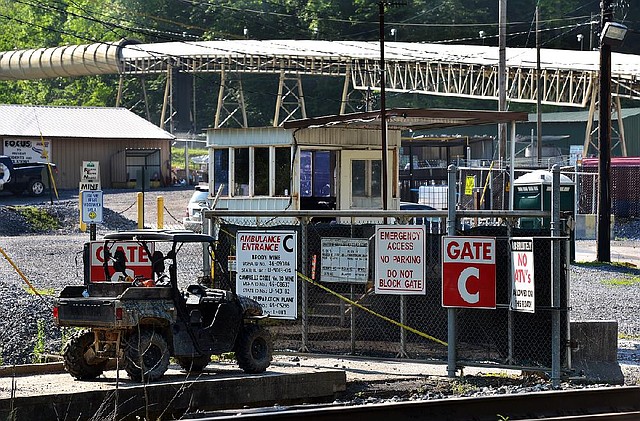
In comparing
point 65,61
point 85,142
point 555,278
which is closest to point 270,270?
point 555,278

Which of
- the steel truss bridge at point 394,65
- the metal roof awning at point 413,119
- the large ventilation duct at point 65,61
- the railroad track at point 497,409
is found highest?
the large ventilation duct at point 65,61

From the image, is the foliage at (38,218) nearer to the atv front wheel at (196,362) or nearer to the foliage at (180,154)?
the atv front wheel at (196,362)

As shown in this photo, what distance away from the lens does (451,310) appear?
1334cm

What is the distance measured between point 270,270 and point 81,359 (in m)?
3.09

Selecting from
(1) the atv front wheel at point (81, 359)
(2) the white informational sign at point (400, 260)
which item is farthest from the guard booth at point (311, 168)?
(1) the atv front wheel at point (81, 359)

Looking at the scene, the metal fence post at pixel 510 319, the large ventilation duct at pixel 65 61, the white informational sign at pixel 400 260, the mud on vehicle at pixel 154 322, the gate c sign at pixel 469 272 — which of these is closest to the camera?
the mud on vehicle at pixel 154 322

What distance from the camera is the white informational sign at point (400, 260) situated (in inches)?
539

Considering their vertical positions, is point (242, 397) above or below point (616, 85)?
below

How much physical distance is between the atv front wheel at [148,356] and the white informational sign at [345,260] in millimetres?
2916

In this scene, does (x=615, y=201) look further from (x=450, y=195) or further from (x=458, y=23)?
(x=458, y=23)

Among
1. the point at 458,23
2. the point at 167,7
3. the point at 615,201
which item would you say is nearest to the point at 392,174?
the point at 615,201

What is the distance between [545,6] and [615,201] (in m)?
48.3

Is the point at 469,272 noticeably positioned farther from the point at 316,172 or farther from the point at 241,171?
the point at 241,171

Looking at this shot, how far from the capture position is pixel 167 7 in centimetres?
10112
